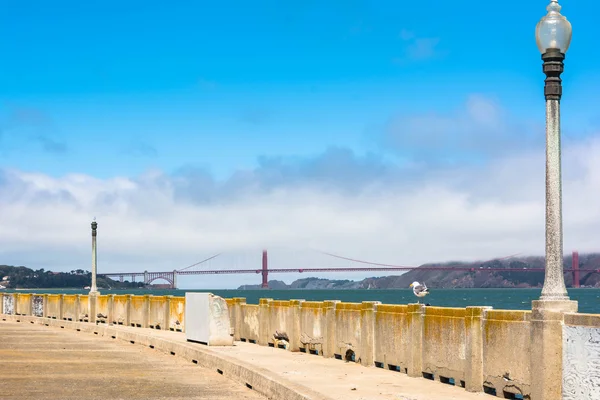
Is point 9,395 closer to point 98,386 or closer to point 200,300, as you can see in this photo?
point 98,386

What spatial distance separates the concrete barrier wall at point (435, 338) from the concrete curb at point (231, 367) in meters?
2.04

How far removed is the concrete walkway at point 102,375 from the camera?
15656 millimetres

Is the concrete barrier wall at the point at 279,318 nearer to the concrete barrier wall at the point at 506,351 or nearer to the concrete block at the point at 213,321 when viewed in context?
the concrete block at the point at 213,321

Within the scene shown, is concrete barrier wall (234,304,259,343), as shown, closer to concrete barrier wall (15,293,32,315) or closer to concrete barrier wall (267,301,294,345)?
concrete barrier wall (267,301,294,345)

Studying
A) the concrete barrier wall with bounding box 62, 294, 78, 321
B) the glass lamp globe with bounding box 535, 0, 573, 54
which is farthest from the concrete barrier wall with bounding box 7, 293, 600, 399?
the concrete barrier wall with bounding box 62, 294, 78, 321

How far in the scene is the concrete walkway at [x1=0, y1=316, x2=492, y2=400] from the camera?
14126 millimetres

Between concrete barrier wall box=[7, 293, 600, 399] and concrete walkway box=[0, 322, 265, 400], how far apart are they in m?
2.51

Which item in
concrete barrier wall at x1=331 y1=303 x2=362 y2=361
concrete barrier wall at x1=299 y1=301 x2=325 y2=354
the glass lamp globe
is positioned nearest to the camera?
the glass lamp globe

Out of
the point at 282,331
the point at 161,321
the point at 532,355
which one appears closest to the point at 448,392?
the point at 532,355

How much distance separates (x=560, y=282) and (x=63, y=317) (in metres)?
33.2

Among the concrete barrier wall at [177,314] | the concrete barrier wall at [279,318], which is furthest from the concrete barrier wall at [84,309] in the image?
the concrete barrier wall at [279,318]

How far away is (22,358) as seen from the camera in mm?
22594

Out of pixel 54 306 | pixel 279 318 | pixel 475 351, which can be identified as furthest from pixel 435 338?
pixel 54 306

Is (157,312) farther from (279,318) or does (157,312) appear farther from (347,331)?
(347,331)
